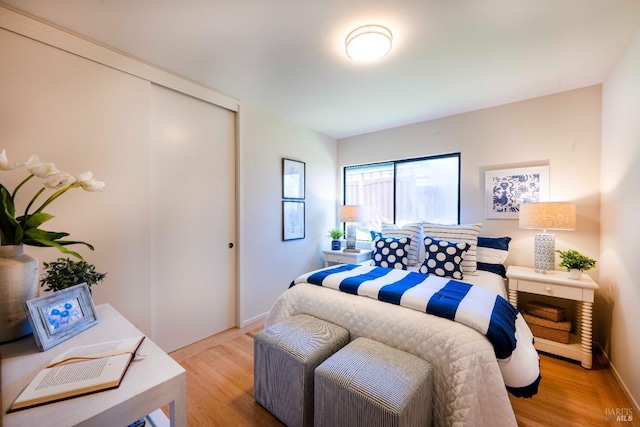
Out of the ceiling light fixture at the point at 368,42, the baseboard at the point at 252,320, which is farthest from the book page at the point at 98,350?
the ceiling light fixture at the point at 368,42

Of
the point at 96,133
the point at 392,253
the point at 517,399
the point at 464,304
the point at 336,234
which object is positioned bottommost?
the point at 517,399

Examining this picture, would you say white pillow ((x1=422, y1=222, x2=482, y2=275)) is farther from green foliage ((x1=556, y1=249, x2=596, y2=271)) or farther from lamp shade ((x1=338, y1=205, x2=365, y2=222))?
lamp shade ((x1=338, y1=205, x2=365, y2=222))

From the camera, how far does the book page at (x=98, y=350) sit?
2.94ft

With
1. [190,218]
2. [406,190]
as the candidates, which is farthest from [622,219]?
[190,218]

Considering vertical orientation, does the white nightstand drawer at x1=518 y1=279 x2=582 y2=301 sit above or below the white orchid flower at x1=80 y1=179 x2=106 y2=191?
below

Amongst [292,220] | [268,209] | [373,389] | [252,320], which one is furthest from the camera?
[292,220]

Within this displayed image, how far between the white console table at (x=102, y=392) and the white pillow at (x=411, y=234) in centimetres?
243

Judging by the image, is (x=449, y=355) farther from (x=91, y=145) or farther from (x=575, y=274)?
(x=91, y=145)

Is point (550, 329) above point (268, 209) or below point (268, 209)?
below

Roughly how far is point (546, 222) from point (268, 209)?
2743mm

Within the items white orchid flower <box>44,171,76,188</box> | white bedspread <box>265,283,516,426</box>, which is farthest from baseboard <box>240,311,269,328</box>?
white orchid flower <box>44,171,76,188</box>

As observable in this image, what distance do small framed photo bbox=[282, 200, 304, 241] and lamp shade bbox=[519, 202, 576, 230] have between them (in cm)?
246

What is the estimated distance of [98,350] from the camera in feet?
3.12

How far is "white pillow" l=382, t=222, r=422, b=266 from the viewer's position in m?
2.85
